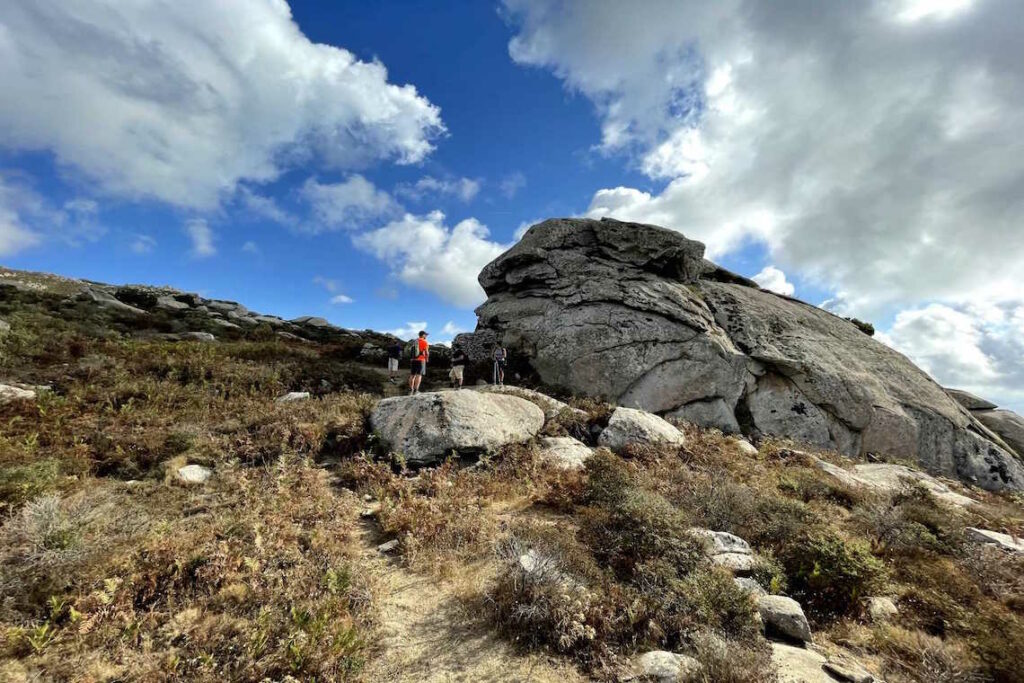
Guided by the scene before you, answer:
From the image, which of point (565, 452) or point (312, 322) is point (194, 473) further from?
point (312, 322)

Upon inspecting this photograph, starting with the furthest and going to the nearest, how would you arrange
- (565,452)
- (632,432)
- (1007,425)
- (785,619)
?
(1007,425) < (632,432) < (565,452) < (785,619)

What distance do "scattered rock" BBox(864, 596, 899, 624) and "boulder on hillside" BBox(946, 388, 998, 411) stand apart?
28.1 m

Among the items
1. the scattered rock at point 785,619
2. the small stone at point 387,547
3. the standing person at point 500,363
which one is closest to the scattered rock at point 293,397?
the standing person at point 500,363

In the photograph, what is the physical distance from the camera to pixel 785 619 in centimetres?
602

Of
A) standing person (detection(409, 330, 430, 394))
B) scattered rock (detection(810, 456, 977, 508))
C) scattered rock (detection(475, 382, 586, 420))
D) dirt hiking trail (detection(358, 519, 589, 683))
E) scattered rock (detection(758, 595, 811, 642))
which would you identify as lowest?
dirt hiking trail (detection(358, 519, 589, 683))

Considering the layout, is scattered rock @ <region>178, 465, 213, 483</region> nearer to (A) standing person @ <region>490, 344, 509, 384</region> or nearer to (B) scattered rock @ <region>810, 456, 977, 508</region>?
(A) standing person @ <region>490, 344, 509, 384</region>

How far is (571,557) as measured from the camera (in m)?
6.87

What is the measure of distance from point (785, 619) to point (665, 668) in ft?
7.39

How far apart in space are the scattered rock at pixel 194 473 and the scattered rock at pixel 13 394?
5.33 m

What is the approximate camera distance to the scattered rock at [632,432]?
13.5m

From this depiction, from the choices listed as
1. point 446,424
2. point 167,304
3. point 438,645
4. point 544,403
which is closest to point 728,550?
point 438,645

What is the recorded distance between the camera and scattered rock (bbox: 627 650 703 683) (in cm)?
479

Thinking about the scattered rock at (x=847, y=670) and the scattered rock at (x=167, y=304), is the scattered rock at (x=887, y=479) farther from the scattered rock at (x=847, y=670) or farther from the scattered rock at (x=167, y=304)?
the scattered rock at (x=167, y=304)

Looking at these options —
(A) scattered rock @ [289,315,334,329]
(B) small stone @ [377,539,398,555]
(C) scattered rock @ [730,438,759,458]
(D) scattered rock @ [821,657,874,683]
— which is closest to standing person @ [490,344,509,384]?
(C) scattered rock @ [730,438,759,458]
